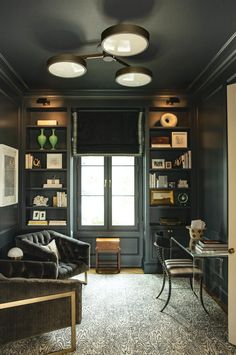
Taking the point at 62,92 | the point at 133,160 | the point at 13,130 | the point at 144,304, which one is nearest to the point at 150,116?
the point at 133,160

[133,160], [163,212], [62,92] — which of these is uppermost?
[62,92]

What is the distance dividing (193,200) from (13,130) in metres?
3.02

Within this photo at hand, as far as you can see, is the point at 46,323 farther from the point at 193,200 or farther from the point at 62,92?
the point at 62,92

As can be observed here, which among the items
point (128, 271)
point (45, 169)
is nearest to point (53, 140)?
point (45, 169)

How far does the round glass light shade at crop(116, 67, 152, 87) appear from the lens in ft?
10.9

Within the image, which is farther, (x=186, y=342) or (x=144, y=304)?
(x=144, y=304)

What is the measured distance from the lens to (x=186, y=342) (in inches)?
110

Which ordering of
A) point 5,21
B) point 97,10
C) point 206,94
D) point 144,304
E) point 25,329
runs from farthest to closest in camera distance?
1. point 206,94
2. point 144,304
3. point 5,21
4. point 97,10
5. point 25,329

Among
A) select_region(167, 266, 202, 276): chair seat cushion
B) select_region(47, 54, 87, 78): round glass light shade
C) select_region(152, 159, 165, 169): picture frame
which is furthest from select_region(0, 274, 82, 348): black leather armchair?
select_region(152, 159, 165, 169): picture frame

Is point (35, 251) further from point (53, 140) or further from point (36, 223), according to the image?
point (53, 140)

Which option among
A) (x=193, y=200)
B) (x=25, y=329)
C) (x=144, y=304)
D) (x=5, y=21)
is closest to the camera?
(x=25, y=329)

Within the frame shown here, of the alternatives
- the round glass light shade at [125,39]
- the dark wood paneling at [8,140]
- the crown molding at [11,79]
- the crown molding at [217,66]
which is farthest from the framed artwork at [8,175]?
the crown molding at [217,66]

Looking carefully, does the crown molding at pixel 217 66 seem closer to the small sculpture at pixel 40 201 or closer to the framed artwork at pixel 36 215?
the small sculpture at pixel 40 201

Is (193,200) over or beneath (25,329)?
over
